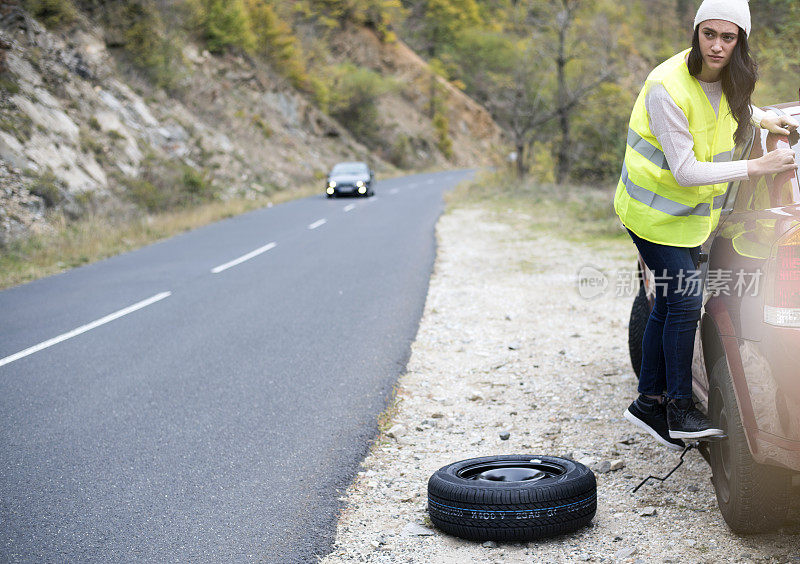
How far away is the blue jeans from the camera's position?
3.80m

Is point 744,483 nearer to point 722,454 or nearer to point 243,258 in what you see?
point 722,454

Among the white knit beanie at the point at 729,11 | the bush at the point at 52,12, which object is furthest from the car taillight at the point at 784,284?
the bush at the point at 52,12

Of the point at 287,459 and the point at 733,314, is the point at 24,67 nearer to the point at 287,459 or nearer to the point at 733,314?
the point at 287,459

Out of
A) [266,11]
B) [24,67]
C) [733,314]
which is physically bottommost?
[733,314]

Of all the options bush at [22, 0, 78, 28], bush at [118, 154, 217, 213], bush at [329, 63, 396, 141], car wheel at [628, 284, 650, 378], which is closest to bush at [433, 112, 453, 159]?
bush at [329, 63, 396, 141]

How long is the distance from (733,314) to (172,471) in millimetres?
3119

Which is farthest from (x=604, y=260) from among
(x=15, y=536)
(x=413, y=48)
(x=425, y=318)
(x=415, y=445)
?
(x=413, y=48)

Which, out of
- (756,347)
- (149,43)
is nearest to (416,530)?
(756,347)

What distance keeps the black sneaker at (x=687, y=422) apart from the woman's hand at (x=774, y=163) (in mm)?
1124

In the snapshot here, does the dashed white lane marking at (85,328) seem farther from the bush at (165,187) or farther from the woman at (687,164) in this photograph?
the bush at (165,187)

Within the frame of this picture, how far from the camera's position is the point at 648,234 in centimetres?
381

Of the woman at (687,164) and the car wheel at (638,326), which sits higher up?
the woman at (687,164)

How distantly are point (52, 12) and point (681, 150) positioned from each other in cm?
2874

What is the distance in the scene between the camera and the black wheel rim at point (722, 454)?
3.58 m
